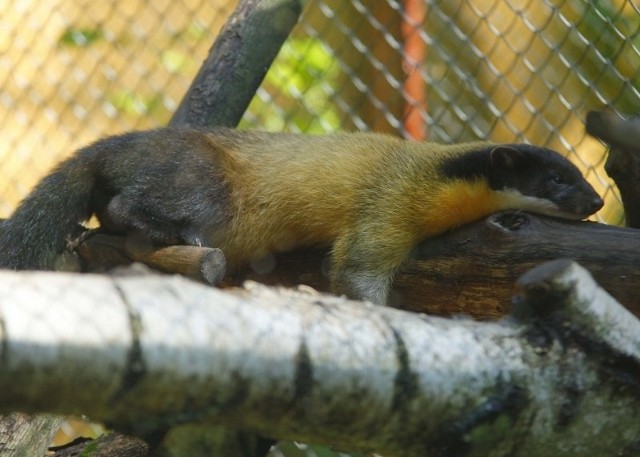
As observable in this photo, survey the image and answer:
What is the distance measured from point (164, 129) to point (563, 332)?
7.54ft

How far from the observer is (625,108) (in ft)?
15.4

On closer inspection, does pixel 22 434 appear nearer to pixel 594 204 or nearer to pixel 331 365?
pixel 331 365

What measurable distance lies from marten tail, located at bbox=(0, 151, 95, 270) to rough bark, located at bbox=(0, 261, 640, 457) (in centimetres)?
203

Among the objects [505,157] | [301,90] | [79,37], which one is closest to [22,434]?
[505,157]

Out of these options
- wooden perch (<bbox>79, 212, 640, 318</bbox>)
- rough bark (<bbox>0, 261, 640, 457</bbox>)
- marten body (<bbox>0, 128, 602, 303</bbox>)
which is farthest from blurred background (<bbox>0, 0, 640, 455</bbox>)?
rough bark (<bbox>0, 261, 640, 457</bbox>)

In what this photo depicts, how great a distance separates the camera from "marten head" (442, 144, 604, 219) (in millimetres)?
3443

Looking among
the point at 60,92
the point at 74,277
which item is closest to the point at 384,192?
the point at 74,277

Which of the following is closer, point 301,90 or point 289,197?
point 289,197

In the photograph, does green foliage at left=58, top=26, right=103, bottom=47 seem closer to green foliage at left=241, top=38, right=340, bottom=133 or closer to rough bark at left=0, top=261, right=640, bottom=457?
green foliage at left=241, top=38, right=340, bottom=133

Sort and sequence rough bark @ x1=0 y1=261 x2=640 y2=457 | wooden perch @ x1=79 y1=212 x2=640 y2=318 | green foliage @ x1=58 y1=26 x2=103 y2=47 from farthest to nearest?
1. green foliage @ x1=58 y1=26 x2=103 y2=47
2. wooden perch @ x1=79 y1=212 x2=640 y2=318
3. rough bark @ x1=0 y1=261 x2=640 y2=457

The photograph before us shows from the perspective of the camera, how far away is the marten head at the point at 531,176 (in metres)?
3.44

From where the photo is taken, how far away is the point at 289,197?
3607 millimetres

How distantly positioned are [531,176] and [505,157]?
117 mm

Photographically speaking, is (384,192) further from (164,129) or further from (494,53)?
(494,53)
